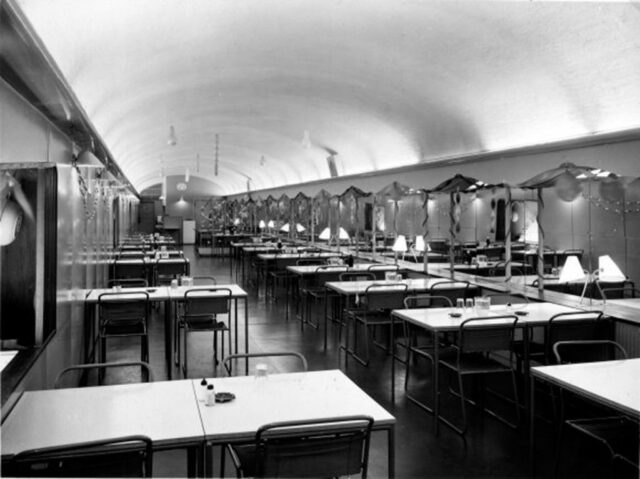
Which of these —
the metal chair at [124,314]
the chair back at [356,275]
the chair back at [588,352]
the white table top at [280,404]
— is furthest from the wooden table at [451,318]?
the metal chair at [124,314]

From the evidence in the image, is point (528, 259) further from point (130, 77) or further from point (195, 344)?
point (130, 77)

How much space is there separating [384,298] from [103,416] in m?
3.56

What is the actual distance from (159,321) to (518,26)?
558cm

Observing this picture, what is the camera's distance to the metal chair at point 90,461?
1834 mm

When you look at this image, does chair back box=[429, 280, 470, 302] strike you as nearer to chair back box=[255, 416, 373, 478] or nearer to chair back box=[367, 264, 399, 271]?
chair back box=[367, 264, 399, 271]

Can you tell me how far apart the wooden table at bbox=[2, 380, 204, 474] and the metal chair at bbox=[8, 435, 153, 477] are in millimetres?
62

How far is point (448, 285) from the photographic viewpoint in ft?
19.8

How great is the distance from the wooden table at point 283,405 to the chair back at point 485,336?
1389 millimetres

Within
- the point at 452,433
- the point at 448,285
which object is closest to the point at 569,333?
the point at 452,433

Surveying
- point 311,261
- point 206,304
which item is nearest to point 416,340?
point 206,304

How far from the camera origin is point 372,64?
659 cm

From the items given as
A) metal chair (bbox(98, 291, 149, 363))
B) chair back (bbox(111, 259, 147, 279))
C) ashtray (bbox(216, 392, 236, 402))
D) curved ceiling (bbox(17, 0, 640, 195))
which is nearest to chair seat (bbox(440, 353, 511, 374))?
ashtray (bbox(216, 392, 236, 402))

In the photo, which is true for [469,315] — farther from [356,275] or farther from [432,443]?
[356,275]

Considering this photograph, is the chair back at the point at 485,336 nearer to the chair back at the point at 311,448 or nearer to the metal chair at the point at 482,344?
the metal chair at the point at 482,344
